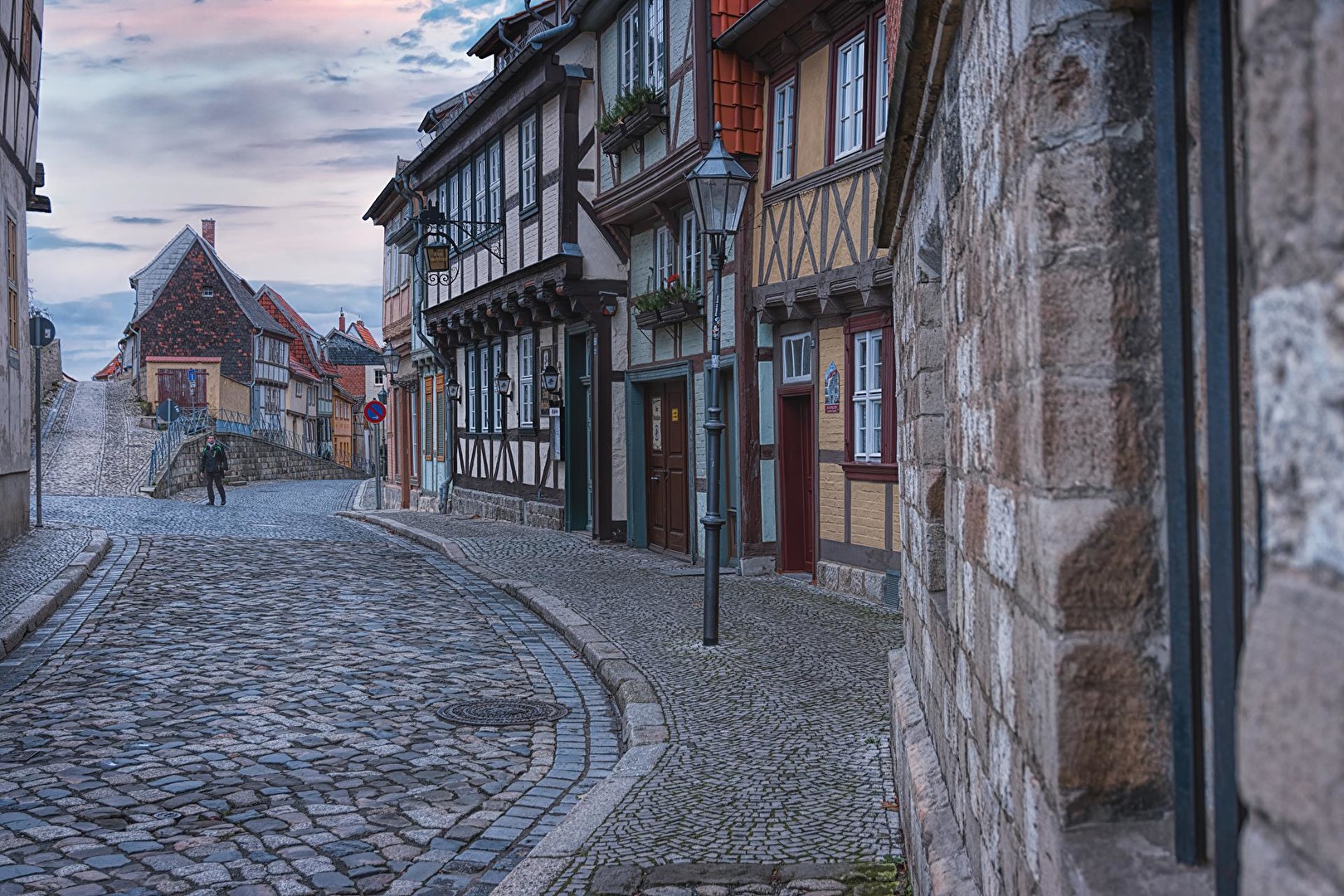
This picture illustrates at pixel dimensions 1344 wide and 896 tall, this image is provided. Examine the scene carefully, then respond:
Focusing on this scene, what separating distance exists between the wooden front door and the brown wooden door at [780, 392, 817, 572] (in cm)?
223

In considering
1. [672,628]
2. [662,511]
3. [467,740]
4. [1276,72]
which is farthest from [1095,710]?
[662,511]

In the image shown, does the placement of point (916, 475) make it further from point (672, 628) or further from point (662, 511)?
point (662, 511)

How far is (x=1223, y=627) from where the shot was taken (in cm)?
160

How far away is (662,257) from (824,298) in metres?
5.05

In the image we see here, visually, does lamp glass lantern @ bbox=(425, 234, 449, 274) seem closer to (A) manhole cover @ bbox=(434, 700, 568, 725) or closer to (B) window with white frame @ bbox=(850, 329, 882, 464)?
(B) window with white frame @ bbox=(850, 329, 882, 464)

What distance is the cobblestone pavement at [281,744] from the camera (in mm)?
4832

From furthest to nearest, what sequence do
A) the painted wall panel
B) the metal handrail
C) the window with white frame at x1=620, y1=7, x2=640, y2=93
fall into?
the metal handrail
the window with white frame at x1=620, y1=7, x2=640, y2=93
the painted wall panel

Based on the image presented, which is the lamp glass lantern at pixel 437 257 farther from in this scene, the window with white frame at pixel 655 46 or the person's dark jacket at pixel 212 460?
the person's dark jacket at pixel 212 460

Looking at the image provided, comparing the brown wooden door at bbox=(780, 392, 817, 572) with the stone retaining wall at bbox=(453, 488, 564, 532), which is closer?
the brown wooden door at bbox=(780, 392, 817, 572)

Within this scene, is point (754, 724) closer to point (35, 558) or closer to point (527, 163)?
point (35, 558)

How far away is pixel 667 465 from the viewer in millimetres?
17031

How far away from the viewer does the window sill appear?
1157cm

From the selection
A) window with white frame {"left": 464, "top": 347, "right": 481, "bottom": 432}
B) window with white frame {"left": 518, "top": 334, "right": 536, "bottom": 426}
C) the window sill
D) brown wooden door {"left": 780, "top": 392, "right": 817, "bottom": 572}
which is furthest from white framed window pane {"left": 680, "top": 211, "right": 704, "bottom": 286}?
window with white frame {"left": 464, "top": 347, "right": 481, "bottom": 432}

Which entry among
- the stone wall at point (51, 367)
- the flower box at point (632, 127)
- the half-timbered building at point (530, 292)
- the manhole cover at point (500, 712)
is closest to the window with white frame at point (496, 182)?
the half-timbered building at point (530, 292)
